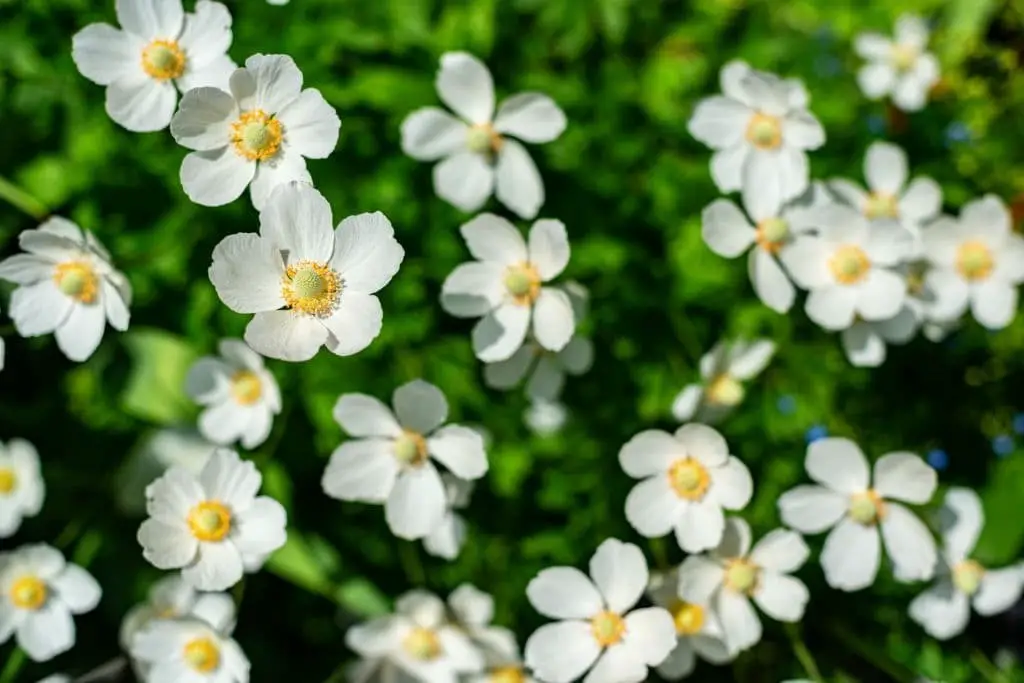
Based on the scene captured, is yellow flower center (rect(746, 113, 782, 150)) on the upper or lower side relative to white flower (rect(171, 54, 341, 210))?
lower

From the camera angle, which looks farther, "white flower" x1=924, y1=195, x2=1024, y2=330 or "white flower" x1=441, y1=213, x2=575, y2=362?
"white flower" x1=924, y1=195, x2=1024, y2=330

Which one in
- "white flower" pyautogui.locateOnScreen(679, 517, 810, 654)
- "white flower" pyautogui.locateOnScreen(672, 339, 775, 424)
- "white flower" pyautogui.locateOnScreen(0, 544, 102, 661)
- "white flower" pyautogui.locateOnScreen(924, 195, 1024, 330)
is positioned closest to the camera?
"white flower" pyautogui.locateOnScreen(679, 517, 810, 654)

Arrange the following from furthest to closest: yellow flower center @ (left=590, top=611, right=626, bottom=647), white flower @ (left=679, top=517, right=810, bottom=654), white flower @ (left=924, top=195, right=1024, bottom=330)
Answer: white flower @ (left=924, top=195, right=1024, bottom=330) → white flower @ (left=679, top=517, right=810, bottom=654) → yellow flower center @ (left=590, top=611, right=626, bottom=647)

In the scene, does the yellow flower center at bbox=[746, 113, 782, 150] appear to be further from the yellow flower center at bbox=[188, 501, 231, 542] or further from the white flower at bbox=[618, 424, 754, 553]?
the yellow flower center at bbox=[188, 501, 231, 542]

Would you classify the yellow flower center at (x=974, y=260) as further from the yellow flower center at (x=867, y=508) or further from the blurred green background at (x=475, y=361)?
the yellow flower center at (x=867, y=508)

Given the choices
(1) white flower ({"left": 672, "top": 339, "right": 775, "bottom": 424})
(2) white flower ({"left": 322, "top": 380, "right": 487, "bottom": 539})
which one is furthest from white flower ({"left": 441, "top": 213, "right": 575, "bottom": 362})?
(1) white flower ({"left": 672, "top": 339, "right": 775, "bottom": 424})

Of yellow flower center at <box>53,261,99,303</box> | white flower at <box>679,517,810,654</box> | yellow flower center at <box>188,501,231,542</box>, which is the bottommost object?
white flower at <box>679,517,810,654</box>

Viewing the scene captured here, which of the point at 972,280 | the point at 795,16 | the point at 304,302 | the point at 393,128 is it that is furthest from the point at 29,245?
the point at 795,16

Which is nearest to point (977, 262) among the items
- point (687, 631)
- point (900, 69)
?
point (900, 69)
